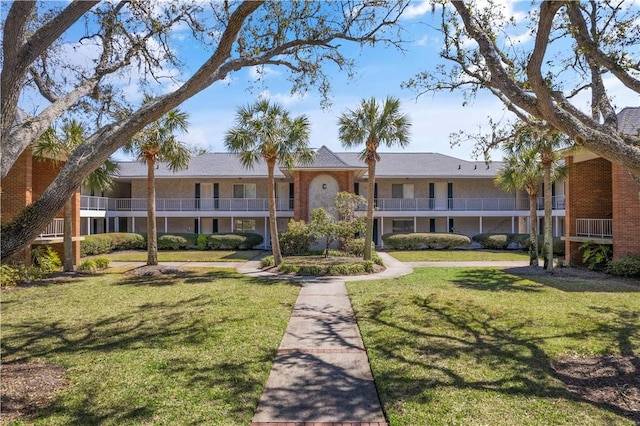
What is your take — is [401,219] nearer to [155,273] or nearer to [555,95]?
[155,273]

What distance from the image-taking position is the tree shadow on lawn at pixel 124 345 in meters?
4.57

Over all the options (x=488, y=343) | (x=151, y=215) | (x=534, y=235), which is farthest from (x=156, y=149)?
(x=534, y=235)

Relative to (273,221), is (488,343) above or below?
below

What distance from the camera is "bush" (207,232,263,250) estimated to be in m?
28.5

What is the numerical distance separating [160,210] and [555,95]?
29255 millimetres

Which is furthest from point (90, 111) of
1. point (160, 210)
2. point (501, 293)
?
point (160, 210)

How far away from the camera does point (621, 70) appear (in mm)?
6473

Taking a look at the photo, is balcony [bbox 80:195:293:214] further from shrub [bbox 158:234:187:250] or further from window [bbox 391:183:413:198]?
window [bbox 391:183:413:198]

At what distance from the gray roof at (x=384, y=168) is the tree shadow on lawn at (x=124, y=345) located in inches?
832

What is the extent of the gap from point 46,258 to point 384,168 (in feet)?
76.6

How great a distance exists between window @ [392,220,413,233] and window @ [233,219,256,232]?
11282 mm

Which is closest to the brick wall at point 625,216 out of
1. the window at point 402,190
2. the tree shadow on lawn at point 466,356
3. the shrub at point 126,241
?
the tree shadow on lawn at point 466,356

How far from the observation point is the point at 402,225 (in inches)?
1278

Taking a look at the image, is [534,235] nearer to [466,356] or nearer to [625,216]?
[625,216]
